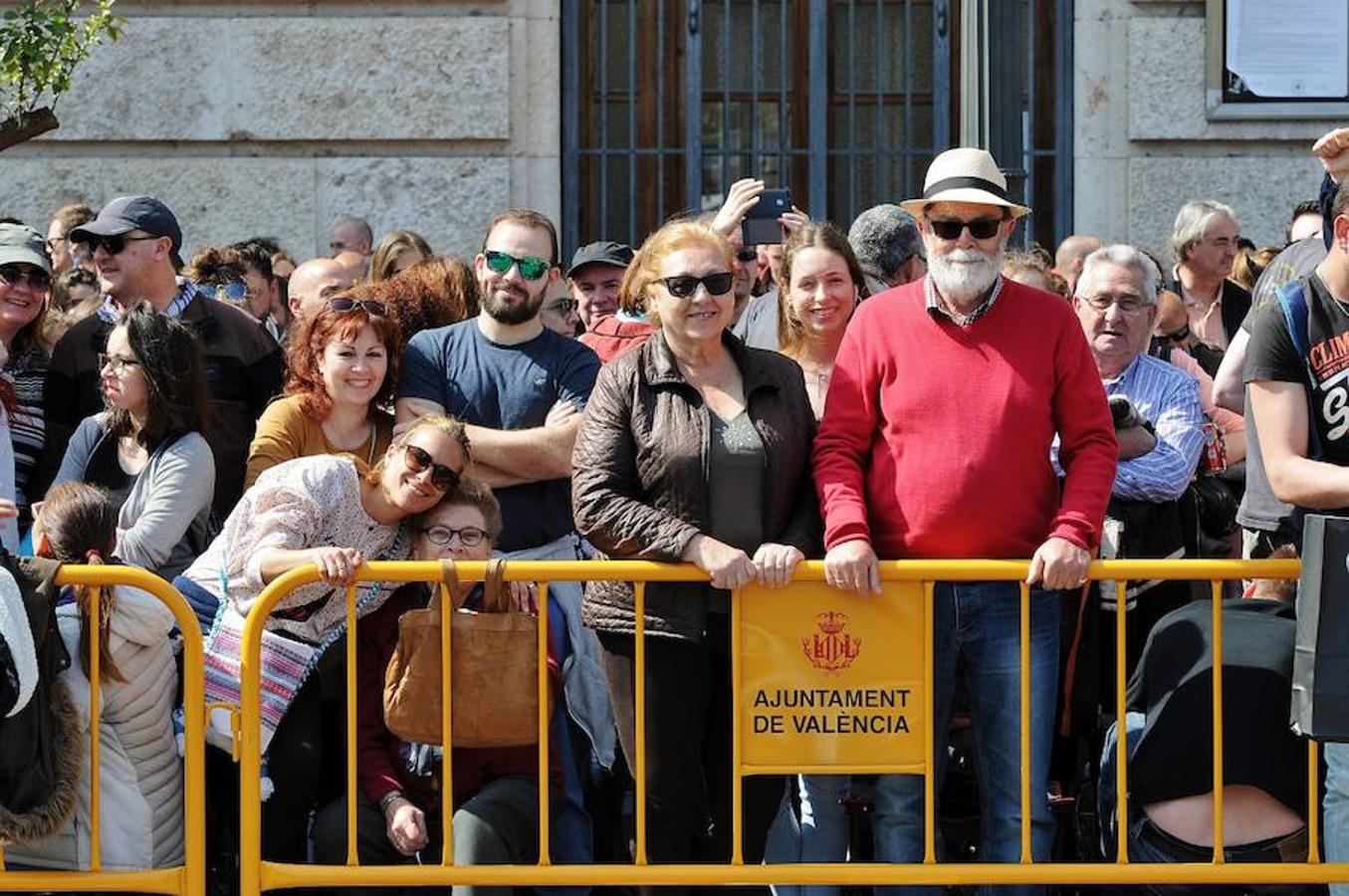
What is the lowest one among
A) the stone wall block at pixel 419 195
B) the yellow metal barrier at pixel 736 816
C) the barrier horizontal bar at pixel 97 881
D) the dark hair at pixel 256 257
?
the barrier horizontal bar at pixel 97 881

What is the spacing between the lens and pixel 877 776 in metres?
5.84

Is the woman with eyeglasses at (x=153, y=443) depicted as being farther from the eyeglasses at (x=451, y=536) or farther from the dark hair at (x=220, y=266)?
the dark hair at (x=220, y=266)

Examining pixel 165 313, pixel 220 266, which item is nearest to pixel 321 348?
pixel 165 313

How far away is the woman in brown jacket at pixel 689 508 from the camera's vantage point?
Answer: 5648 mm

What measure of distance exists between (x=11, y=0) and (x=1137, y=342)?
235 inches

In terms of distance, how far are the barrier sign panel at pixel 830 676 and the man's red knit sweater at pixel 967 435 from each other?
6.5 inches

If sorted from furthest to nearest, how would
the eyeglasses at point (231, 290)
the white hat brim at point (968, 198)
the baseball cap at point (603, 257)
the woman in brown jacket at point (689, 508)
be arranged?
the eyeglasses at point (231, 290) < the baseball cap at point (603, 257) < the white hat brim at point (968, 198) < the woman in brown jacket at point (689, 508)

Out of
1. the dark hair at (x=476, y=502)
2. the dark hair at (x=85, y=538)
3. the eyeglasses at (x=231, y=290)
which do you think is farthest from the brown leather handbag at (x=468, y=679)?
the eyeglasses at (x=231, y=290)

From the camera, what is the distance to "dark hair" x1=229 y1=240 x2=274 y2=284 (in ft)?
29.8

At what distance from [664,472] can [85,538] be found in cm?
151

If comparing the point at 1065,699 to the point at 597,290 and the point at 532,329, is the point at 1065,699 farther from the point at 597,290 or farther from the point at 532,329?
the point at 597,290

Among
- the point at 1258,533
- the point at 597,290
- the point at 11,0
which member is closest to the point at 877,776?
the point at 1258,533

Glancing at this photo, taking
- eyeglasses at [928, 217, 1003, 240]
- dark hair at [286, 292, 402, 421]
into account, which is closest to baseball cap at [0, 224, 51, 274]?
dark hair at [286, 292, 402, 421]

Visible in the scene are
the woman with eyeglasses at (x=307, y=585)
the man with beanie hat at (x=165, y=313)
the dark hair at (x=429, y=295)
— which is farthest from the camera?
the dark hair at (x=429, y=295)
